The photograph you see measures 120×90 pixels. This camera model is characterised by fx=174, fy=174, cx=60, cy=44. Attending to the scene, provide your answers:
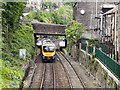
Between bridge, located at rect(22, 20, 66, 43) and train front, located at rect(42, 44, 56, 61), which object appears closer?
train front, located at rect(42, 44, 56, 61)

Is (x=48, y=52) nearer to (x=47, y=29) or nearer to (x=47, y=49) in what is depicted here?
(x=47, y=49)

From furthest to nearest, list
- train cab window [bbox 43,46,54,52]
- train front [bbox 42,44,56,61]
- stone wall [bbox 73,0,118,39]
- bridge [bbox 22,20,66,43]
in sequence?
1. bridge [bbox 22,20,66,43]
2. stone wall [bbox 73,0,118,39]
3. train cab window [bbox 43,46,54,52]
4. train front [bbox 42,44,56,61]

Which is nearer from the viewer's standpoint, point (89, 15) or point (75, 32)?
point (75, 32)

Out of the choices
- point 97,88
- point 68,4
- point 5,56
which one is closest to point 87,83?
point 97,88

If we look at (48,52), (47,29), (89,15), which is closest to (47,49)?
(48,52)

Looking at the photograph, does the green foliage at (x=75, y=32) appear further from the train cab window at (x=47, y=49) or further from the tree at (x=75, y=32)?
the train cab window at (x=47, y=49)

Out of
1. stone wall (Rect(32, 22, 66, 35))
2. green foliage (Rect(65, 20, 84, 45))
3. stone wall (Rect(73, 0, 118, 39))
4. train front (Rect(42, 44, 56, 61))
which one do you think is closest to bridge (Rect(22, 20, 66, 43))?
stone wall (Rect(32, 22, 66, 35))

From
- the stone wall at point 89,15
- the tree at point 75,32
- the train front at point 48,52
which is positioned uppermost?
the stone wall at point 89,15

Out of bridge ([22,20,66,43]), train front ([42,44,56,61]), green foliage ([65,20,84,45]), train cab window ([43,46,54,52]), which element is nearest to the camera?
train front ([42,44,56,61])

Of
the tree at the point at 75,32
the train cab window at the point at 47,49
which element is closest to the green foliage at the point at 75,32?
the tree at the point at 75,32

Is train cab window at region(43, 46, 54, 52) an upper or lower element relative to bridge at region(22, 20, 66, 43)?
lower

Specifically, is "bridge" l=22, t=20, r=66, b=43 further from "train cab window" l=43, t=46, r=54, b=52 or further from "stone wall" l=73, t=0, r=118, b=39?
"train cab window" l=43, t=46, r=54, b=52

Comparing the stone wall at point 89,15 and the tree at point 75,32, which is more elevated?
the stone wall at point 89,15

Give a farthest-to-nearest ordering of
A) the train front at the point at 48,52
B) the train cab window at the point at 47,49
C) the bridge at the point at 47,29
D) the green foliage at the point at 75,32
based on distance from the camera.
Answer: the bridge at the point at 47,29 < the green foliage at the point at 75,32 < the train cab window at the point at 47,49 < the train front at the point at 48,52
